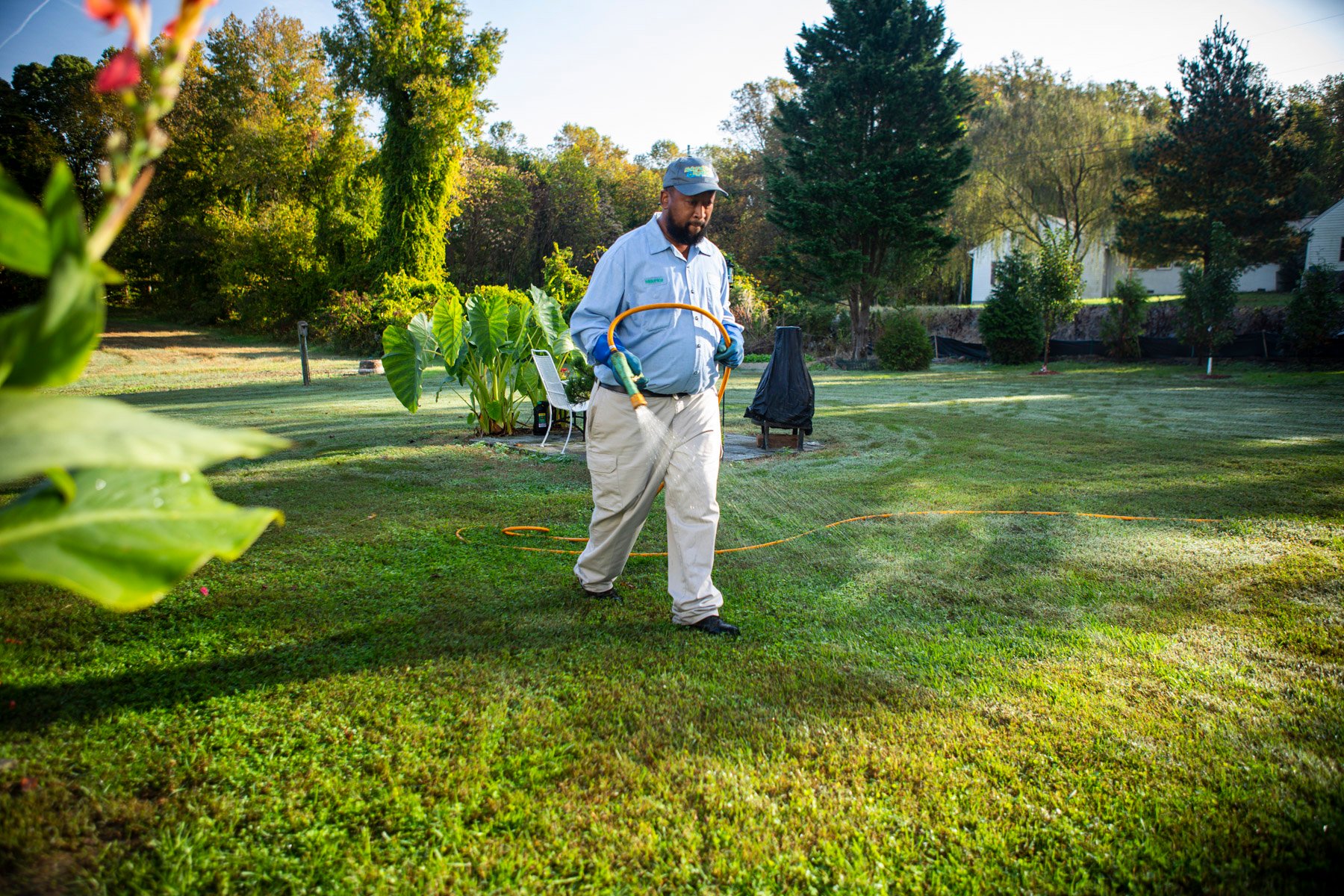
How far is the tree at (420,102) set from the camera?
89.5 feet

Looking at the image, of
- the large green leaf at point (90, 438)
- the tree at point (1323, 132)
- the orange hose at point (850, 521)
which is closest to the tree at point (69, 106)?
the large green leaf at point (90, 438)

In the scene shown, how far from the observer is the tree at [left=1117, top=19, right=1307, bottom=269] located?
87.2ft

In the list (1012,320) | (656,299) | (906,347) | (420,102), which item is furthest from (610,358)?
→ (420,102)

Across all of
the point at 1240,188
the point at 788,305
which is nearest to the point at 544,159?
the point at 788,305

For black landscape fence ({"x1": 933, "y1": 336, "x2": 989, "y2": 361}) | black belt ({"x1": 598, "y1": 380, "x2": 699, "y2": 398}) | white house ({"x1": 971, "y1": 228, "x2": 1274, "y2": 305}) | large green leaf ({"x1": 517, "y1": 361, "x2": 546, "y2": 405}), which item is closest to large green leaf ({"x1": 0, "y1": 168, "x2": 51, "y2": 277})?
black belt ({"x1": 598, "y1": 380, "x2": 699, "y2": 398})

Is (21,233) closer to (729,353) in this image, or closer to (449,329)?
(729,353)

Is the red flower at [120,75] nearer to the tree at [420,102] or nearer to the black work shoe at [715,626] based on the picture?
the black work shoe at [715,626]

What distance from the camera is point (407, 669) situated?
9.88ft

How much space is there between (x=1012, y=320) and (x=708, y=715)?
23459 millimetres

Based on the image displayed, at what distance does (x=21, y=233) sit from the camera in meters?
0.61

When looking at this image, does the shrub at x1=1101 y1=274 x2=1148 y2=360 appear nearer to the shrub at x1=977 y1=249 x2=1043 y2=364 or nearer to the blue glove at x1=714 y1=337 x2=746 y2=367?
the shrub at x1=977 y1=249 x2=1043 y2=364

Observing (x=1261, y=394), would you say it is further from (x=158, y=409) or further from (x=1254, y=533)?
(x=158, y=409)

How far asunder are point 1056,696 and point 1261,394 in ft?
47.7

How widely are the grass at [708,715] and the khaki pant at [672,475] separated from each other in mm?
257
